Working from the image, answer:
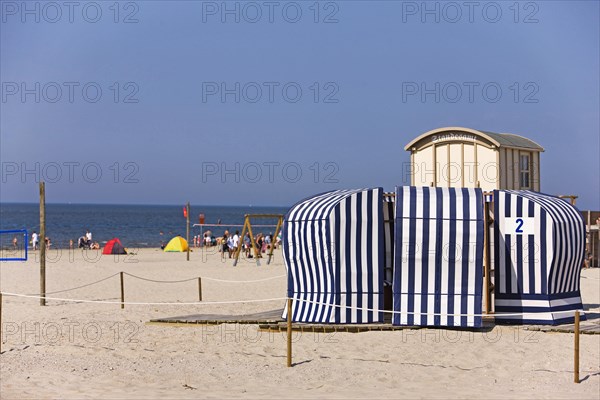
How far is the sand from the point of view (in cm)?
1065

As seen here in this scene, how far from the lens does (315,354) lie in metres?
12.7

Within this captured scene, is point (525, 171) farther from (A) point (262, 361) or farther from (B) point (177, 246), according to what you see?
(B) point (177, 246)

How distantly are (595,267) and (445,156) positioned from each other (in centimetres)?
1557

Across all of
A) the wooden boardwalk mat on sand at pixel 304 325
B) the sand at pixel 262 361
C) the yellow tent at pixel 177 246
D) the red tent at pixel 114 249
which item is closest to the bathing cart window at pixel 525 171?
the sand at pixel 262 361

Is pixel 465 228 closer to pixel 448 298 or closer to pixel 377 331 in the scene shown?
pixel 448 298

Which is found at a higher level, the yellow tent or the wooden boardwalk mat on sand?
the yellow tent

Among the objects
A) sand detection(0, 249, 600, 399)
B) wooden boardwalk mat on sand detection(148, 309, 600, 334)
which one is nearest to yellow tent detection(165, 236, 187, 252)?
sand detection(0, 249, 600, 399)

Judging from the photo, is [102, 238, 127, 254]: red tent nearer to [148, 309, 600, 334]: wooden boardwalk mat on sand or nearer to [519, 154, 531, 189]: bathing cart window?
[148, 309, 600, 334]: wooden boardwalk mat on sand

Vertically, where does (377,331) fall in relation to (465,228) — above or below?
below

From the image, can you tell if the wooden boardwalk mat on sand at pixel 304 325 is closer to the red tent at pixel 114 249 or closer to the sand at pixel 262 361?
the sand at pixel 262 361

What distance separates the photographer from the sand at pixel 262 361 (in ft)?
34.9

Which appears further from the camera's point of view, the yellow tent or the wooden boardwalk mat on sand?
the yellow tent

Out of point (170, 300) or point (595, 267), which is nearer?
point (170, 300)

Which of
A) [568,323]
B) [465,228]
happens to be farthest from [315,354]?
[568,323]
